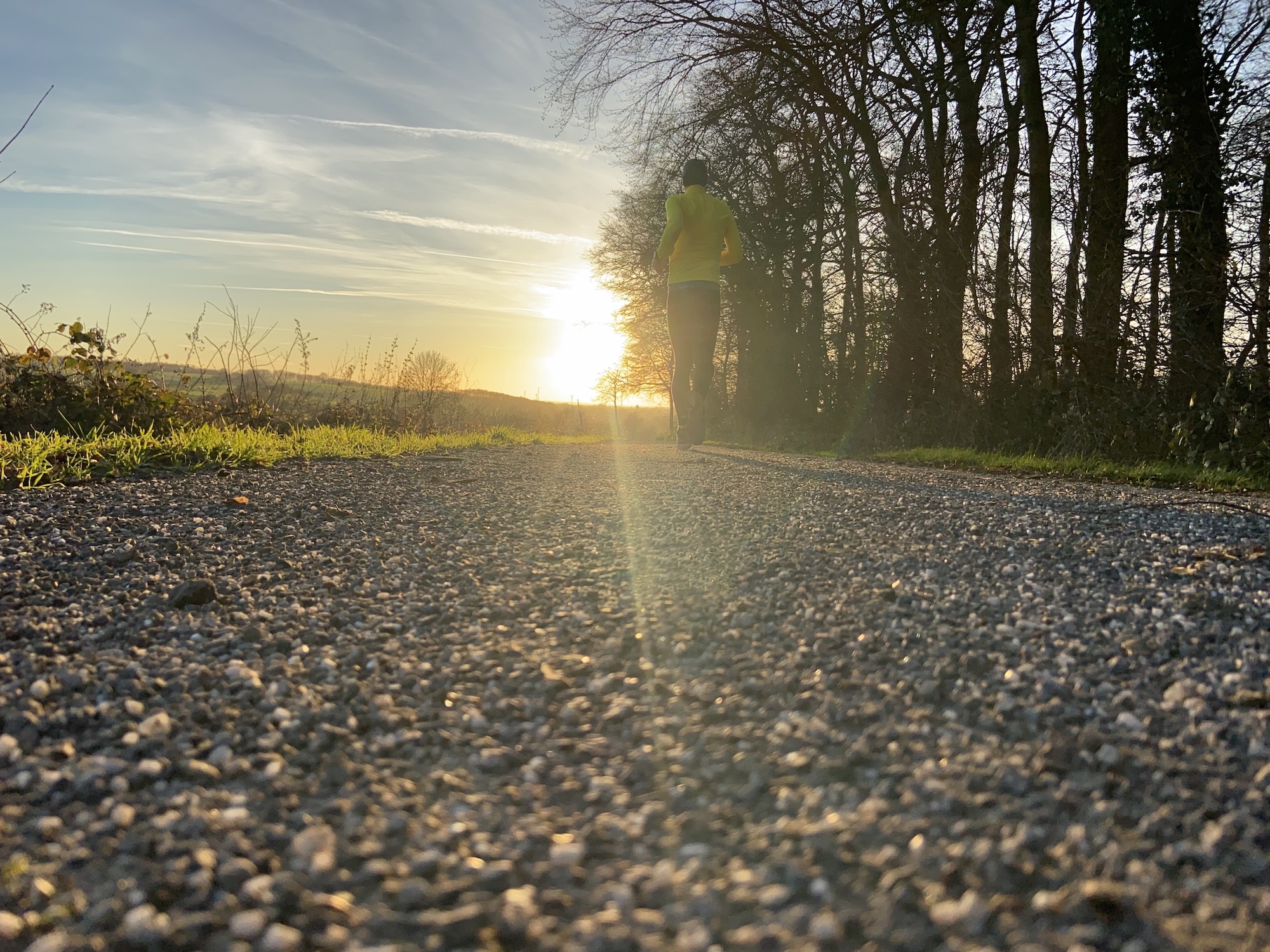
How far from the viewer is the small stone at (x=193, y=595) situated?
2432mm

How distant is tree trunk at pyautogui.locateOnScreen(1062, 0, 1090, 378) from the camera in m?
7.77

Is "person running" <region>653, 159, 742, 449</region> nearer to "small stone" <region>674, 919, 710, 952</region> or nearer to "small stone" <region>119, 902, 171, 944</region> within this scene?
"small stone" <region>674, 919, 710, 952</region>

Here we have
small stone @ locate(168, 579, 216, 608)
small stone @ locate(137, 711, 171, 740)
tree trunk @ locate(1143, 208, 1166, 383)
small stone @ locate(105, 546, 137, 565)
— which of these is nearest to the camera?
small stone @ locate(137, 711, 171, 740)

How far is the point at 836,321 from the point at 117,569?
49.3 ft

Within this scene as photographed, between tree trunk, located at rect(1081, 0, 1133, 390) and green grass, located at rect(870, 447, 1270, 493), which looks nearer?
green grass, located at rect(870, 447, 1270, 493)

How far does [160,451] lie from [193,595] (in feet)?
10.5

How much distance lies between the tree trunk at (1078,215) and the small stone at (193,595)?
796cm

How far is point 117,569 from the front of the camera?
2.78 m

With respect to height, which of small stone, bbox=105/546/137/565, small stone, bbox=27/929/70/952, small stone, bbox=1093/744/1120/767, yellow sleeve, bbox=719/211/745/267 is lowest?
small stone, bbox=27/929/70/952

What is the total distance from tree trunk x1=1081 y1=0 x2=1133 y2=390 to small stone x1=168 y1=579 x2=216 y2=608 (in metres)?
7.83

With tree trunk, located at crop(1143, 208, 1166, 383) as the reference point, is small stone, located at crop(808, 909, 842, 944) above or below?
below

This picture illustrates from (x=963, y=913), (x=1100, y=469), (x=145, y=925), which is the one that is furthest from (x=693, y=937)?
(x=1100, y=469)

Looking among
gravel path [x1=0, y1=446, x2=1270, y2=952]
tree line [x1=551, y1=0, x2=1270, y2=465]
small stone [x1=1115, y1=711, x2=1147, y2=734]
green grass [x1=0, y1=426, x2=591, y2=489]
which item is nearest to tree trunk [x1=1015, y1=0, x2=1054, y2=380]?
tree line [x1=551, y1=0, x2=1270, y2=465]

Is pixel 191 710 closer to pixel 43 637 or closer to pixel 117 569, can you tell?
pixel 43 637
